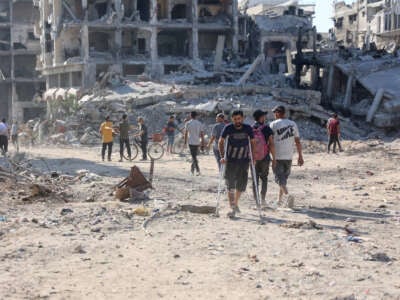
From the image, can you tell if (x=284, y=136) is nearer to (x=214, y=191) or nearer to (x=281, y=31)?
(x=214, y=191)

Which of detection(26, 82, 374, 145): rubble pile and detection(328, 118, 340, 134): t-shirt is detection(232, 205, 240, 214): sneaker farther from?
detection(26, 82, 374, 145): rubble pile

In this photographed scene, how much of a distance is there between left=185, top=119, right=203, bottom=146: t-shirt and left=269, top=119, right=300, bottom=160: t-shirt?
4906 mm

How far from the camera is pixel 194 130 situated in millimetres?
15500

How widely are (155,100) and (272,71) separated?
51.1 feet

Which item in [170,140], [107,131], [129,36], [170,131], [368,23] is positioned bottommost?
[170,140]

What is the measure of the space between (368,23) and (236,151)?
55388 millimetres

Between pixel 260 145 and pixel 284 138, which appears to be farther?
pixel 284 138

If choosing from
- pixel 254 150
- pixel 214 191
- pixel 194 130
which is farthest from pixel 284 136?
pixel 194 130

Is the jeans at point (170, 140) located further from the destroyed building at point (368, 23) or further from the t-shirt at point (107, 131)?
the destroyed building at point (368, 23)

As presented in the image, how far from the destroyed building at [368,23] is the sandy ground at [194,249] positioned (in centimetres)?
4123

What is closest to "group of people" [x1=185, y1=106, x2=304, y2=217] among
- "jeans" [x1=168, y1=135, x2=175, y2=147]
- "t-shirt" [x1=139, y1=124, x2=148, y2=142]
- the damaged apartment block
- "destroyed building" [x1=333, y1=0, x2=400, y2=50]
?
"t-shirt" [x1=139, y1=124, x2=148, y2=142]

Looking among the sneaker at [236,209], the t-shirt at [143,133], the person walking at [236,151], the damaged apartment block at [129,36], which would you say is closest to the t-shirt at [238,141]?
the person walking at [236,151]

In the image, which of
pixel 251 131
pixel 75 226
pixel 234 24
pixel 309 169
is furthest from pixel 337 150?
pixel 234 24

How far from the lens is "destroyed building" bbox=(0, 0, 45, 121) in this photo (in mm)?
60094
